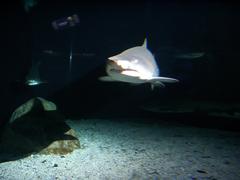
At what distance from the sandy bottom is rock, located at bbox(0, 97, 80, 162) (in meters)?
0.21

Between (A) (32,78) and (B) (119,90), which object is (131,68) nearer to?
(A) (32,78)

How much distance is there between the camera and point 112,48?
10.1m

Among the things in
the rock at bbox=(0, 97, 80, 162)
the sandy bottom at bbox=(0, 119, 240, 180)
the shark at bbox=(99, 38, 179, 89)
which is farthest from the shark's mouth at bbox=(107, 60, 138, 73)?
the rock at bbox=(0, 97, 80, 162)

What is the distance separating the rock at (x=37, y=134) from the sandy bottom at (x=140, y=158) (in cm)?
21

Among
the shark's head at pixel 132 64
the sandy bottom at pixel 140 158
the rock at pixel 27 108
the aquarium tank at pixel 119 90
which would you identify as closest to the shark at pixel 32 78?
the aquarium tank at pixel 119 90

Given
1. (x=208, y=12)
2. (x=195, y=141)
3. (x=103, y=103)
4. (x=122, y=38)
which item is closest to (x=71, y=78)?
(x=103, y=103)

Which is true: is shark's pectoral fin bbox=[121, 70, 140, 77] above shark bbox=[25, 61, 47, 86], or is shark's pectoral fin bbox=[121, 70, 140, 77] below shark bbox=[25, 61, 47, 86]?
above

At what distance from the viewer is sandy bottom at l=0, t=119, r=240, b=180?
3.61 meters

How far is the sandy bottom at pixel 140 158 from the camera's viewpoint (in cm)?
361

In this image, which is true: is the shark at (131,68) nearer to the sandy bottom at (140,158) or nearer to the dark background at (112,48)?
the sandy bottom at (140,158)

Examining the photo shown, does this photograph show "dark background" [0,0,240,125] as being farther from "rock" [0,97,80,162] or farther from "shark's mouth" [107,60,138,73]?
"shark's mouth" [107,60,138,73]

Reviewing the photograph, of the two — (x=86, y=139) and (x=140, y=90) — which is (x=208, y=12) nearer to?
(x=140, y=90)

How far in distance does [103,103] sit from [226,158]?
5.54 metres

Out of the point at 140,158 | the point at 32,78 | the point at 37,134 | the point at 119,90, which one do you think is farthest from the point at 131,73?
the point at 119,90
